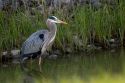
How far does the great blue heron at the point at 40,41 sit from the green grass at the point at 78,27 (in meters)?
0.17

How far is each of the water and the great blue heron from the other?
23 cm

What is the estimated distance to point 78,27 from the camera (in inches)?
465

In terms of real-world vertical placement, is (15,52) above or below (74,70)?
above

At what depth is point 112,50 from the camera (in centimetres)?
1174

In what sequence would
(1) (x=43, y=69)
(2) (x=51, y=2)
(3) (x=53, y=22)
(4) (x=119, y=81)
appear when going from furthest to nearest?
(2) (x=51, y=2)
(3) (x=53, y=22)
(1) (x=43, y=69)
(4) (x=119, y=81)

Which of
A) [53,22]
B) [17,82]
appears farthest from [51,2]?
[17,82]

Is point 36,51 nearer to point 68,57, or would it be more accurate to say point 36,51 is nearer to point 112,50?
point 68,57

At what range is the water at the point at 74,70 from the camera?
10.1 m

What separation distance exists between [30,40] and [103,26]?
1.63 metres

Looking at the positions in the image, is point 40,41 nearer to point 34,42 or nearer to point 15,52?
point 34,42

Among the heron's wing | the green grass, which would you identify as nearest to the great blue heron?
the heron's wing

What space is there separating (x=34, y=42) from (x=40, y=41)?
259mm

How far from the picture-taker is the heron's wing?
11133 millimetres

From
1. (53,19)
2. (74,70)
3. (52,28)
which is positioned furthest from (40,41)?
(74,70)
